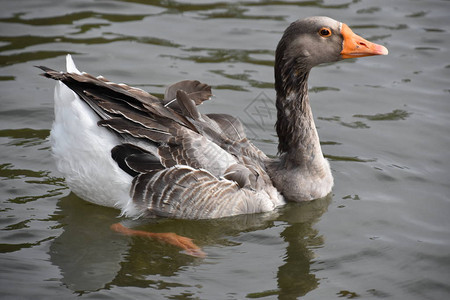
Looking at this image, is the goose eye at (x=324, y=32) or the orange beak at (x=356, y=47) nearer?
the goose eye at (x=324, y=32)

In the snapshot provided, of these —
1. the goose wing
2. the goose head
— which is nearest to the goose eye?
the goose head

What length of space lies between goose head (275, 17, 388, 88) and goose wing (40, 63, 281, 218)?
1185 mm

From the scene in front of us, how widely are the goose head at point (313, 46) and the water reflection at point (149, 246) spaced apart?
166 cm

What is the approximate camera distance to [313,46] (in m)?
7.86

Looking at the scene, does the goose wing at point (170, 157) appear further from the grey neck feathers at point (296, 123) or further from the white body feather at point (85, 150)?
the grey neck feathers at point (296, 123)

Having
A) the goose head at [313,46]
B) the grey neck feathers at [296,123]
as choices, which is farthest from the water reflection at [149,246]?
the goose head at [313,46]

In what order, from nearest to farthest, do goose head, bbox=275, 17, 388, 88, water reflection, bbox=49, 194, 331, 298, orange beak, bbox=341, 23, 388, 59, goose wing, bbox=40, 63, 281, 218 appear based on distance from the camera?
water reflection, bbox=49, 194, 331, 298 → goose wing, bbox=40, 63, 281, 218 → goose head, bbox=275, 17, 388, 88 → orange beak, bbox=341, 23, 388, 59

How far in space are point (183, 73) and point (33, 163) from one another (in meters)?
3.21

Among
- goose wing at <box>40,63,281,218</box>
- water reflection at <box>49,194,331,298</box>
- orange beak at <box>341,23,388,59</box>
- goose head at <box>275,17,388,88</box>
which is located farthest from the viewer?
orange beak at <box>341,23,388,59</box>

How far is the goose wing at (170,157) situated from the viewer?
7.39m

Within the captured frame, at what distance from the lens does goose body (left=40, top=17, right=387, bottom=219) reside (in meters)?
7.40

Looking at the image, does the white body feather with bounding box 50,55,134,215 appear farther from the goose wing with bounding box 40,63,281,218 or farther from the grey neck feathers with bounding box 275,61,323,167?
the grey neck feathers with bounding box 275,61,323,167

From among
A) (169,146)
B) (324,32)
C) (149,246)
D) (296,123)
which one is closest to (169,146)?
(169,146)

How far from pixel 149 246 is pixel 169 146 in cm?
110
